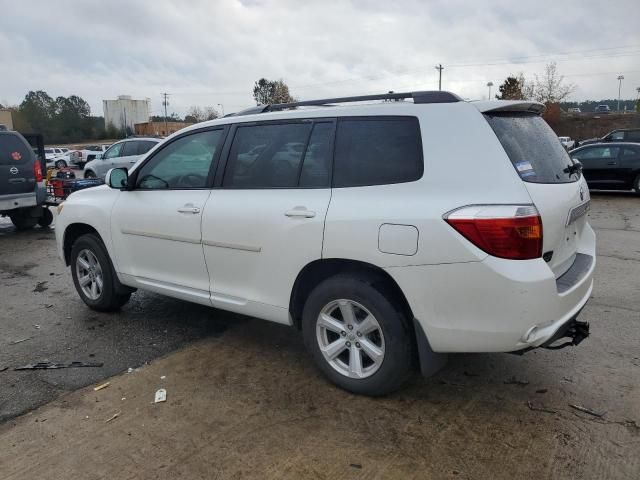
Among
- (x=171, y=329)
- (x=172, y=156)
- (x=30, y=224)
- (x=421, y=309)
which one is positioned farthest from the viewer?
(x=30, y=224)

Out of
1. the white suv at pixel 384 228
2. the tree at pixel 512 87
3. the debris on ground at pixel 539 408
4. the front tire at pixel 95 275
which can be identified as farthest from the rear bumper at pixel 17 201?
the tree at pixel 512 87

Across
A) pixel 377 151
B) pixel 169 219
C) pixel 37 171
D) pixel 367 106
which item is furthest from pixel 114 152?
pixel 377 151

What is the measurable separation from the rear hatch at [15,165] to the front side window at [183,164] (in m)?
6.50

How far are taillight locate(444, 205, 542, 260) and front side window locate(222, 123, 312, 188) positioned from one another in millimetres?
1276

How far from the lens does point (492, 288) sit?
9.14 ft

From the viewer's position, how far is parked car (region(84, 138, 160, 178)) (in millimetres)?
17531

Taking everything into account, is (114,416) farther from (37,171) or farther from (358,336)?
(37,171)

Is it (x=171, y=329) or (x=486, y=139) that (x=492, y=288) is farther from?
(x=171, y=329)

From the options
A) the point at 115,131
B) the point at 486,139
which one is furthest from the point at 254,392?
the point at 115,131

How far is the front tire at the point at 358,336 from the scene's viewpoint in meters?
3.15

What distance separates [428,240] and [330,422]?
1238 mm

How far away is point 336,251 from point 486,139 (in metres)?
1.09

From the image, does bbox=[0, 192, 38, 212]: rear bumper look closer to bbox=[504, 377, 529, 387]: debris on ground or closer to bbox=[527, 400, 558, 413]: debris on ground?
bbox=[504, 377, 529, 387]: debris on ground

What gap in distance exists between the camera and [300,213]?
3422 millimetres
